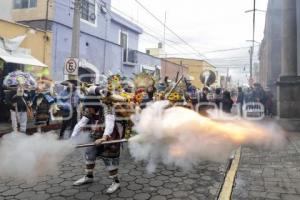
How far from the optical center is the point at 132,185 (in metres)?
6.10

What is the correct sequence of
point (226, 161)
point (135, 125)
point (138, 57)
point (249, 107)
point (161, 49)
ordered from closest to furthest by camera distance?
point (135, 125), point (226, 161), point (249, 107), point (138, 57), point (161, 49)

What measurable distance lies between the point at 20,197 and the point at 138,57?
22799 mm

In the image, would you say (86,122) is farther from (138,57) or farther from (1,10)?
(138,57)

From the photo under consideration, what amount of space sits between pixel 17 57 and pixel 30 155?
380 inches

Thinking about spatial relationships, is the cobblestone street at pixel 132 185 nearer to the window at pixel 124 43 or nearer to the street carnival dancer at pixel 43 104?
the street carnival dancer at pixel 43 104

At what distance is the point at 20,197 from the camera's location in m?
5.38

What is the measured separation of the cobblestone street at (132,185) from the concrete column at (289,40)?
797 cm

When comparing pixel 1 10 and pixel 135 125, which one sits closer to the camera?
pixel 135 125

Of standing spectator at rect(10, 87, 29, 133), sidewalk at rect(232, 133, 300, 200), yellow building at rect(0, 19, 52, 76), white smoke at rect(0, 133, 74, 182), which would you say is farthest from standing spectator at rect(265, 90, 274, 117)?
white smoke at rect(0, 133, 74, 182)

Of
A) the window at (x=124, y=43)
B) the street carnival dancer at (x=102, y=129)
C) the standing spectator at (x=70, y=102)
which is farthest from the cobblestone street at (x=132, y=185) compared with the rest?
the window at (x=124, y=43)

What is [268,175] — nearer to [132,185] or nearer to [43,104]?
[132,185]

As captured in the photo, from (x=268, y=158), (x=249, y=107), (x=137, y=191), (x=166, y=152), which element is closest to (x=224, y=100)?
(x=249, y=107)

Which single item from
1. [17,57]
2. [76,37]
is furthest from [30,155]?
[17,57]

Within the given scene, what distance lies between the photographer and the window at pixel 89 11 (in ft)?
63.7
